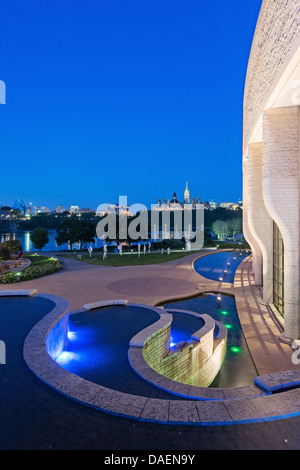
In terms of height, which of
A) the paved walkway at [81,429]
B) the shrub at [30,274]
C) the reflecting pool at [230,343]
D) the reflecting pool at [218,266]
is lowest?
the reflecting pool at [230,343]

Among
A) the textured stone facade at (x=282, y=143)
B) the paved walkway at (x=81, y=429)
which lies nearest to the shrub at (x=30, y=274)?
the paved walkway at (x=81, y=429)

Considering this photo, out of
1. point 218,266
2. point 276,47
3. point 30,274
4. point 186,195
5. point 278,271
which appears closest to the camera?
point 276,47

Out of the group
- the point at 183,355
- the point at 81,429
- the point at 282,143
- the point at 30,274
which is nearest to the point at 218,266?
the point at 30,274

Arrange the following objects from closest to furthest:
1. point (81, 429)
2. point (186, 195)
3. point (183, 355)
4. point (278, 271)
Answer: point (81, 429), point (183, 355), point (278, 271), point (186, 195)

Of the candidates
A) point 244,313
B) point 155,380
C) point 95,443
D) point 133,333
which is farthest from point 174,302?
point 95,443

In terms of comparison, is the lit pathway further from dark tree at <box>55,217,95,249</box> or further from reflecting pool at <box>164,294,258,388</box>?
dark tree at <box>55,217,95,249</box>

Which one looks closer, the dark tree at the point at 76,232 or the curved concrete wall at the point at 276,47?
the curved concrete wall at the point at 276,47

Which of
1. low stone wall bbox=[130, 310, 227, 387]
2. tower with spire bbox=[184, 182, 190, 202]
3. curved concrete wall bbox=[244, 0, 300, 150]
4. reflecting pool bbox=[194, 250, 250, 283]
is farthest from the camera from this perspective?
tower with spire bbox=[184, 182, 190, 202]

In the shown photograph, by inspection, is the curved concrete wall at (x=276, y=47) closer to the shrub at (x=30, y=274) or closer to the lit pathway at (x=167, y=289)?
the lit pathway at (x=167, y=289)

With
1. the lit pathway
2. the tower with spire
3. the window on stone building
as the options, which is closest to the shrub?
the lit pathway

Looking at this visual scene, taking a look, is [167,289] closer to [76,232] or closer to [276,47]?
[276,47]

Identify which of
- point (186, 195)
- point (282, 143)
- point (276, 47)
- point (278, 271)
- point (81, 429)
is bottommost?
point (81, 429)
